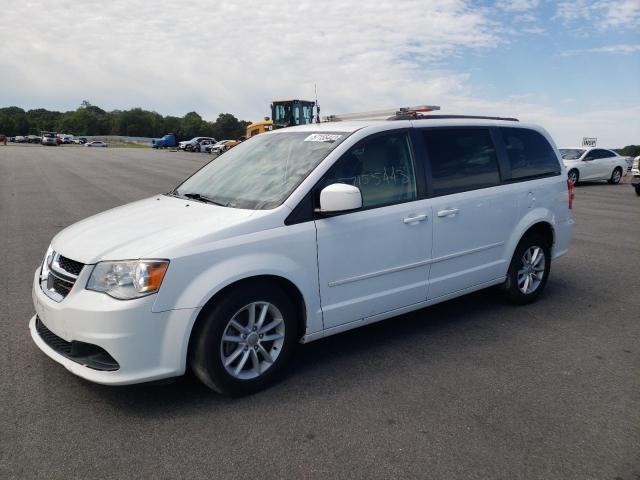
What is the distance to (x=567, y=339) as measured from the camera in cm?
455

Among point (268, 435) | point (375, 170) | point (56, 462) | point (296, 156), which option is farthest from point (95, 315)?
point (375, 170)

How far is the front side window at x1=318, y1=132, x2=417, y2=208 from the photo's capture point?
394 centimetres

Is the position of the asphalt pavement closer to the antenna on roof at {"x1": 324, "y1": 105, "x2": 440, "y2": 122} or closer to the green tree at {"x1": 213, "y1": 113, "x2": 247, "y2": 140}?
the antenna on roof at {"x1": 324, "y1": 105, "x2": 440, "y2": 122}

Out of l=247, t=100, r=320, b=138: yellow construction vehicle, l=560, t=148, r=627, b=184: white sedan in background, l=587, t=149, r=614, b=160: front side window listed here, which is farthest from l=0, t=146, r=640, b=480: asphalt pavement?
l=247, t=100, r=320, b=138: yellow construction vehicle

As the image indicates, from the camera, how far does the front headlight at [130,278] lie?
310cm

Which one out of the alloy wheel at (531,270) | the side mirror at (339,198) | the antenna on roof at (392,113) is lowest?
the alloy wheel at (531,270)

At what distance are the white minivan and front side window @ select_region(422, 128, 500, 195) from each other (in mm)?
13

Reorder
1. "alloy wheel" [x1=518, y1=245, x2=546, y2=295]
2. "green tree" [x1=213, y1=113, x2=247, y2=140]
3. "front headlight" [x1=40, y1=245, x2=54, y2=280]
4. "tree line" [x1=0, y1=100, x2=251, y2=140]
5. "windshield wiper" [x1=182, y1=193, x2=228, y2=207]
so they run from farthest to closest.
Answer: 1. "tree line" [x1=0, y1=100, x2=251, y2=140]
2. "green tree" [x1=213, y1=113, x2=247, y2=140]
3. "alloy wheel" [x1=518, y1=245, x2=546, y2=295]
4. "windshield wiper" [x1=182, y1=193, x2=228, y2=207]
5. "front headlight" [x1=40, y1=245, x2=54, y2=280]

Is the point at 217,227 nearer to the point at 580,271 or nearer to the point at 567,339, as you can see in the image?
the point at 567,339

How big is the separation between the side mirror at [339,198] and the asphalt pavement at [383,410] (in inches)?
47.2

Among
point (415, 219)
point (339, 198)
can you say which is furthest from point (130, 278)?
point (415, 219)

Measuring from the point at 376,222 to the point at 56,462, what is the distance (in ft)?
8.14

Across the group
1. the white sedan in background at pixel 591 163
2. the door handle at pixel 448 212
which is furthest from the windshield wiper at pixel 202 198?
the white sedan in background at pixel 591 163

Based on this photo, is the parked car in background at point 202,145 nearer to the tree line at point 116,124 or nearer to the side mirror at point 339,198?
the side mirror at point 339,198
